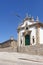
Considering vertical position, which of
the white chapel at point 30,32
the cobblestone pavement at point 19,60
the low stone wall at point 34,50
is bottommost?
the cobblestone pavement at point 19,60

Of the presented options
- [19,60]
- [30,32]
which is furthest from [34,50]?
[19,60]

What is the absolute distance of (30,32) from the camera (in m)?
37.0

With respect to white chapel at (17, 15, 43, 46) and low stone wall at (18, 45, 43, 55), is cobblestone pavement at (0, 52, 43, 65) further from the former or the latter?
white chapel at (17, 15, 43, 46)

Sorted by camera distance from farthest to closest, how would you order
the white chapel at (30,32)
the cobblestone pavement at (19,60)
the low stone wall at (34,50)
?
1. the white chapel at (30,32)
2. the low stone wall at (34,50)
3. the cobblestone pavement at (19,60)

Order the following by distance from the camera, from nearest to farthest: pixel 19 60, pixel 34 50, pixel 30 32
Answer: pixel 19 60 < pixel 34 50 < pixel 30 32

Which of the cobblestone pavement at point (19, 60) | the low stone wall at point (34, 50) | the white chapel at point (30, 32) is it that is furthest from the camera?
the white chapel at point (30, 32)

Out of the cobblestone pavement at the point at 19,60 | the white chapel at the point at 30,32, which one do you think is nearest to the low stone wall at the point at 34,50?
the white chapel at the point at 30,32

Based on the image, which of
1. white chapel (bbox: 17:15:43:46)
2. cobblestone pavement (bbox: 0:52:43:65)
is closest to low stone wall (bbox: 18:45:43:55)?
white chapel (bbox: 17:15:43:46)

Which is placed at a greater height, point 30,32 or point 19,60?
point 30,32

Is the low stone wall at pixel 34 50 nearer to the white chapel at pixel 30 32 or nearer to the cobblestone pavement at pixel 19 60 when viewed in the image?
the white chapel at pixel 30 32

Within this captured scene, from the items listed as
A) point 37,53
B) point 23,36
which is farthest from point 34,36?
point 37,53

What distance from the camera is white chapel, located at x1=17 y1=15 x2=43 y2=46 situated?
34991 mm

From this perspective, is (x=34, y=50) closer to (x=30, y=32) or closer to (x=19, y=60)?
(x=30, y=32)

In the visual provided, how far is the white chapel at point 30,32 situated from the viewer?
115ft
